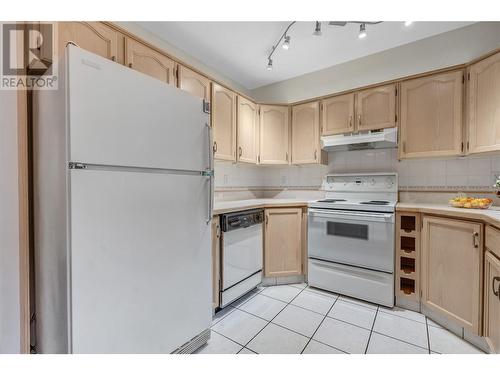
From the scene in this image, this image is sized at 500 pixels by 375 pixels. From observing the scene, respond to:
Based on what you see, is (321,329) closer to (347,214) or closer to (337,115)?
(347,214)

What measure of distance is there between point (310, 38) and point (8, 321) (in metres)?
2.96

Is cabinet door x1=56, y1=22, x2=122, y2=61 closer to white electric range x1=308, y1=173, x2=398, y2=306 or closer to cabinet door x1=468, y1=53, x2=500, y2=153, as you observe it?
white electric range x1=308, y1=173, x2=398, y2=306

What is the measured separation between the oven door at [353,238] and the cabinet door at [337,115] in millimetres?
940

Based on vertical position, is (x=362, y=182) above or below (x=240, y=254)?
above

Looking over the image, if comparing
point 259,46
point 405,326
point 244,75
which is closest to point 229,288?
point 405,326

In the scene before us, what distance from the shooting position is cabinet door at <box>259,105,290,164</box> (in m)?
2.84

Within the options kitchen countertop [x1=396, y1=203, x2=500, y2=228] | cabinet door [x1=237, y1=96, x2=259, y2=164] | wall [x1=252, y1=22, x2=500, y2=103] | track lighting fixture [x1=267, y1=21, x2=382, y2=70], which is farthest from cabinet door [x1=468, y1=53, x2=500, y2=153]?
cabinet door [x1=237, y1=96, x2=259, y2=164]

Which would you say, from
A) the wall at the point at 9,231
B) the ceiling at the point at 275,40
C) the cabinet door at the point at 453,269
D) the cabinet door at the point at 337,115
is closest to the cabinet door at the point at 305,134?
the cabinet door at the point at 337,115

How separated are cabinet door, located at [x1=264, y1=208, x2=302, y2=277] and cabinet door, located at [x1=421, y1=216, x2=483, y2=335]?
1099 millimetres

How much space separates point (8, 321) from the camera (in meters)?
1.07

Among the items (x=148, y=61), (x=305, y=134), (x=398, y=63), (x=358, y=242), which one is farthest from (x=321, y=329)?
(x=398, y=63)

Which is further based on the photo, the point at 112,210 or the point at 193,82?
the point at 193,82

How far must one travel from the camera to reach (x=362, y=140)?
7.64 feet

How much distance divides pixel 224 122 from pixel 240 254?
134 cm
